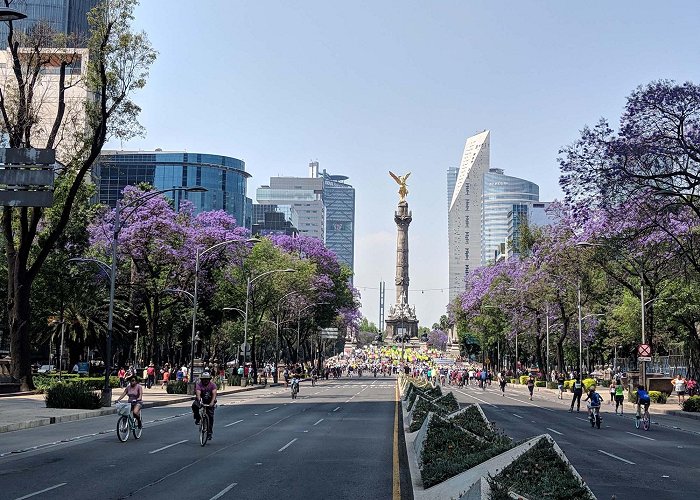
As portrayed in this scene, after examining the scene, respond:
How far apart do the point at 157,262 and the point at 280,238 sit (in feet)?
111

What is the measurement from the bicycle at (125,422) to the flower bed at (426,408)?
7329 mm

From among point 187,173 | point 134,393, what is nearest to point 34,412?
point 134,393

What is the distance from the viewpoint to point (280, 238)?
9262cm

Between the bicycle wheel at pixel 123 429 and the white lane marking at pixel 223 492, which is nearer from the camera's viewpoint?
the white lane marking at pixel 223 492

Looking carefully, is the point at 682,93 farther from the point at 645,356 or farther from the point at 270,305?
the point at 270,305

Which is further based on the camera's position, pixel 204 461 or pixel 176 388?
pixel 176 388

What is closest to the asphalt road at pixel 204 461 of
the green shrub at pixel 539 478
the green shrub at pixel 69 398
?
the green shrub at pixel 69 398

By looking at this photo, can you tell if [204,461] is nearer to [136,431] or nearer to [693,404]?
[136,431]

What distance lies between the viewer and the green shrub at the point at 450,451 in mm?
11812

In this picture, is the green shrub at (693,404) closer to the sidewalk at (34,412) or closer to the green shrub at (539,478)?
the sidewalk at (34,412)

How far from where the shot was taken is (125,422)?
22438 millimetres

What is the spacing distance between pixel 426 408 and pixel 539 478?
47.3ft

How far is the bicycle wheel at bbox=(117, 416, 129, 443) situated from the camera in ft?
72.6

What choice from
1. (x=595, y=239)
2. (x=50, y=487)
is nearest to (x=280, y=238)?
(x=595, y=239)
